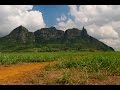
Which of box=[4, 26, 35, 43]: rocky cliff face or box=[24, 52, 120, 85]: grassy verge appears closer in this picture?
box=[24, 52, 120, 85]: grassy verge

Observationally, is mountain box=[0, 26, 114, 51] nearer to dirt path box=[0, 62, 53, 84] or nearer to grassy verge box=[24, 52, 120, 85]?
dirt path box=[0, 62, 53, 84]

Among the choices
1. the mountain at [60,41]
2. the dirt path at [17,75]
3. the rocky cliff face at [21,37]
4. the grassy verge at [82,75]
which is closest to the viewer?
the grassy verge at [82,75]

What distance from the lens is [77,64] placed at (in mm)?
14609

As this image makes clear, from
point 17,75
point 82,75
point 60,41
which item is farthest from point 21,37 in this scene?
point 82,75

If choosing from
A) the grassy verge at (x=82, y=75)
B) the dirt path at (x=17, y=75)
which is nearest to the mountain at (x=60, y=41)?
the dirt path at (x=17, y=75)

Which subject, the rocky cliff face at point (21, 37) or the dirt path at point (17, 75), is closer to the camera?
the dirt path at point (17, 75)

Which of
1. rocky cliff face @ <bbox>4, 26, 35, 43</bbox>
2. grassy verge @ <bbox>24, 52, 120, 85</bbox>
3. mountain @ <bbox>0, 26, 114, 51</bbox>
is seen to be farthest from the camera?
rocky cliff face @ <bbox>4, 26, 35, 43</bbox>

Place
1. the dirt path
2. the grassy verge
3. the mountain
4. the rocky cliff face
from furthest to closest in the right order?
the rocky cliff face, the mountain, the dirt path, the grassy verge

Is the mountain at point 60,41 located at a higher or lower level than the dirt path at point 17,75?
higher

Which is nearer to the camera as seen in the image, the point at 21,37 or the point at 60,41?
the point at 60,41

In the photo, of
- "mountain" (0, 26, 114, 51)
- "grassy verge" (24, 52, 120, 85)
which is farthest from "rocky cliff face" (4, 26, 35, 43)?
"grassy verge" (24, 52, 120, 85)

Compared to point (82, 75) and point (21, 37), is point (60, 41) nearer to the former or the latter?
point (21, 37)

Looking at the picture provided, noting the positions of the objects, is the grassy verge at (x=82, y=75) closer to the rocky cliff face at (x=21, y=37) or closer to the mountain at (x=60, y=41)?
the mountain at (x=60, y=41)
